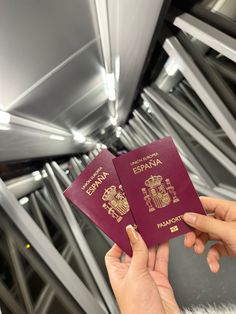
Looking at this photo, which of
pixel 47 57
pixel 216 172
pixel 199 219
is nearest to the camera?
pixel 199 219

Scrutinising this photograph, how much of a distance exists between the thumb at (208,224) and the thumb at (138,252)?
228mm

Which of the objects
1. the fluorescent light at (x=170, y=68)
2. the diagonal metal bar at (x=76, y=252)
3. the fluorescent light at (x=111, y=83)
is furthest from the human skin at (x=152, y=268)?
the fluorescent light at (x=111, y=83)

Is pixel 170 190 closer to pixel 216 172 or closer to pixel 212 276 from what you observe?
pixel 212 276

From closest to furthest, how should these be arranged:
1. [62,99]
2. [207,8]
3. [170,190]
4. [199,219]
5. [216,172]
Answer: [199,219]
[170,190]
[207,8]
[62,99]
[216,172]

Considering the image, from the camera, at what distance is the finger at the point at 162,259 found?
3.94 feet

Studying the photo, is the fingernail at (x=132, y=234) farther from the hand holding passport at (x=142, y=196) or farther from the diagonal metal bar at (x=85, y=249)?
the diagonal metal bar at (x=85, y=249)

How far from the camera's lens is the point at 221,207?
4.04 feet

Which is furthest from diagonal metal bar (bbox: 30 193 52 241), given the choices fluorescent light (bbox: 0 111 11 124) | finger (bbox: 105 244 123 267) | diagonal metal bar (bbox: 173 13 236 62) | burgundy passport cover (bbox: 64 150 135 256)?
diagonal metal bar (bbox: 173 13 236 62)

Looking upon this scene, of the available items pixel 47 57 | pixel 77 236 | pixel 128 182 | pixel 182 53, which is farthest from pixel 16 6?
pixel 77 236

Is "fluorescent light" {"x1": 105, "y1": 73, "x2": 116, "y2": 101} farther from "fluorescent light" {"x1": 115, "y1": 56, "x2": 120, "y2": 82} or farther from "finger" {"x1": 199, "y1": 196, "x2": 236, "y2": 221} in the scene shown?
"finger" {"x1": 199, "y1": 196, "x2": 236, "y2": 221}

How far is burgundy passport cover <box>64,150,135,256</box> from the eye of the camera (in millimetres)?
1103

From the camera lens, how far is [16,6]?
1062 millimetres

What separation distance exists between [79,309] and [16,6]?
6.12 feet

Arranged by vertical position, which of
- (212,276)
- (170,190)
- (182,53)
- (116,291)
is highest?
(182,53)
